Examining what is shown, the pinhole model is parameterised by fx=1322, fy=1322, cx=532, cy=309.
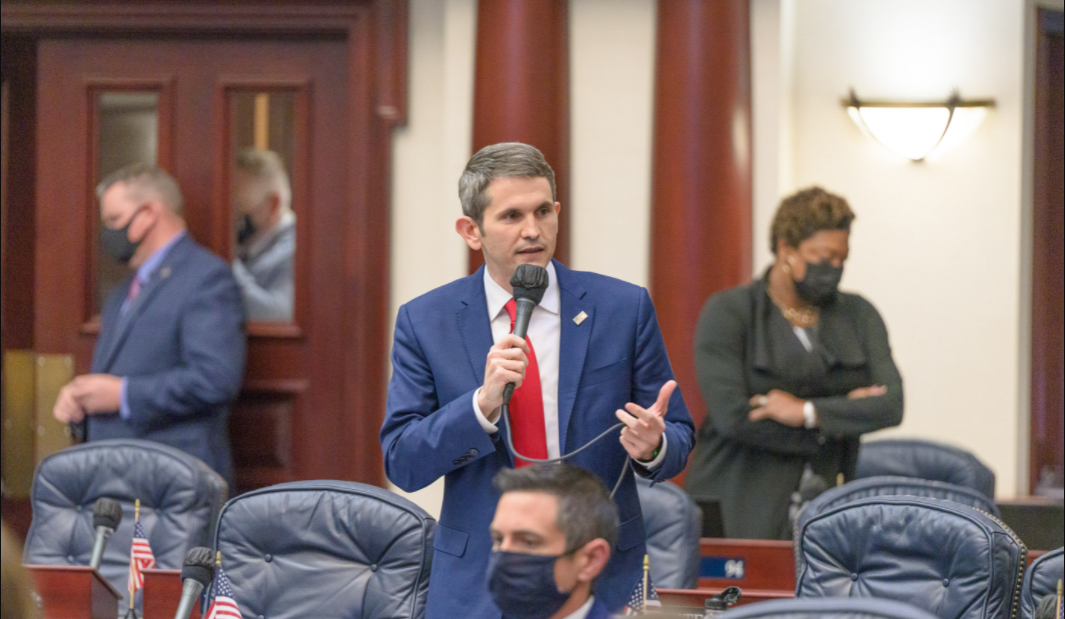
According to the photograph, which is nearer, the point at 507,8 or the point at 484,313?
the point at 484,313

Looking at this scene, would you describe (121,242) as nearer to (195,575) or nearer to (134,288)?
(134,288)

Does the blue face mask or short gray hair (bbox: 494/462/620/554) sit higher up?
short gray hair (bbox: 494/462/620/554)

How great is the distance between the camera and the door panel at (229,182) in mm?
5430

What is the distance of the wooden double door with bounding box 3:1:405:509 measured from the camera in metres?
5.34

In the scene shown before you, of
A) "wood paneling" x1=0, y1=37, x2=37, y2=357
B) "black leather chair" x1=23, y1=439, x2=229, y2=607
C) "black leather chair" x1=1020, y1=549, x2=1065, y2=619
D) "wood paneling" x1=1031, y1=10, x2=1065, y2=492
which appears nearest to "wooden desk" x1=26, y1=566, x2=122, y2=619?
"black leather chair" x1=23, y1=439, x2=229, y2=607

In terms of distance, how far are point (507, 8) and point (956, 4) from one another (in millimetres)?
2150

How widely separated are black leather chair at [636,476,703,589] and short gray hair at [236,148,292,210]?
2.41 metres

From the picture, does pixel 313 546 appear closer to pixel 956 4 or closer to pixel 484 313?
pixel 484 313

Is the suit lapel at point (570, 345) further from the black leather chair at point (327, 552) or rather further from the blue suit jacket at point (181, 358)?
the blue suit jacket at point (181, 358)

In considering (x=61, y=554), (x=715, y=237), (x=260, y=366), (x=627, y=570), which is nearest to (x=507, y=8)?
(x=715, y=237)

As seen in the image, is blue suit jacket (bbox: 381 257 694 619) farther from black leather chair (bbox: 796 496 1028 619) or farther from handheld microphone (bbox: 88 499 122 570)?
handheld microphone (bbox: 88 499 122 570)

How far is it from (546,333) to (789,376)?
176 cm

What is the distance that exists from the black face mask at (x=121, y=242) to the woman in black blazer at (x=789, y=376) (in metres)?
2.31

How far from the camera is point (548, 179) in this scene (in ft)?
8.20
